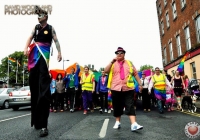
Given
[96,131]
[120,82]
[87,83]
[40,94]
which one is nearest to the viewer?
[40,94]

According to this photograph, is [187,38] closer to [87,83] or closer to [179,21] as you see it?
[179,21]

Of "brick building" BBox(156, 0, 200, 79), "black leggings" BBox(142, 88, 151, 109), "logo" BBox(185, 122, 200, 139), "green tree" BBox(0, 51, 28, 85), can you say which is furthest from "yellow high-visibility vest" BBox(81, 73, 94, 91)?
"green tree" BBox(0, 51, 28, 85)

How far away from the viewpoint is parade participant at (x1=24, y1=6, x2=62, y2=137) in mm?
3916

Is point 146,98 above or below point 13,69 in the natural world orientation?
below

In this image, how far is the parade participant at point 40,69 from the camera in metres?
3.92

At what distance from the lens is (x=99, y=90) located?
1013 centimetres

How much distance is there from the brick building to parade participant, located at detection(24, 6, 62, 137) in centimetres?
1577

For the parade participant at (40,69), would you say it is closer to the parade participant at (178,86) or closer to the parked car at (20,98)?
the parade participant at (178,86)

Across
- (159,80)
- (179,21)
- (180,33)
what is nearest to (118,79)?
(159,80)

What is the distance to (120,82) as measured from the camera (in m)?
4.93

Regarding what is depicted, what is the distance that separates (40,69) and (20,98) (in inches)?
368

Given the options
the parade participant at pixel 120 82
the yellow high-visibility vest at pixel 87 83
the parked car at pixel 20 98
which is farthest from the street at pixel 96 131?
the parked car at pixel 20 98

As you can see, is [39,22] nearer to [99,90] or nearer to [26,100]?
[99,90]

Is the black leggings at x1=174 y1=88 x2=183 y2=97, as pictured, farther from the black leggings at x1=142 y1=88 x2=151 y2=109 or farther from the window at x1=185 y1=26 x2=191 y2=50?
the window at x1=185 y1=26 x2=191 y2=50
